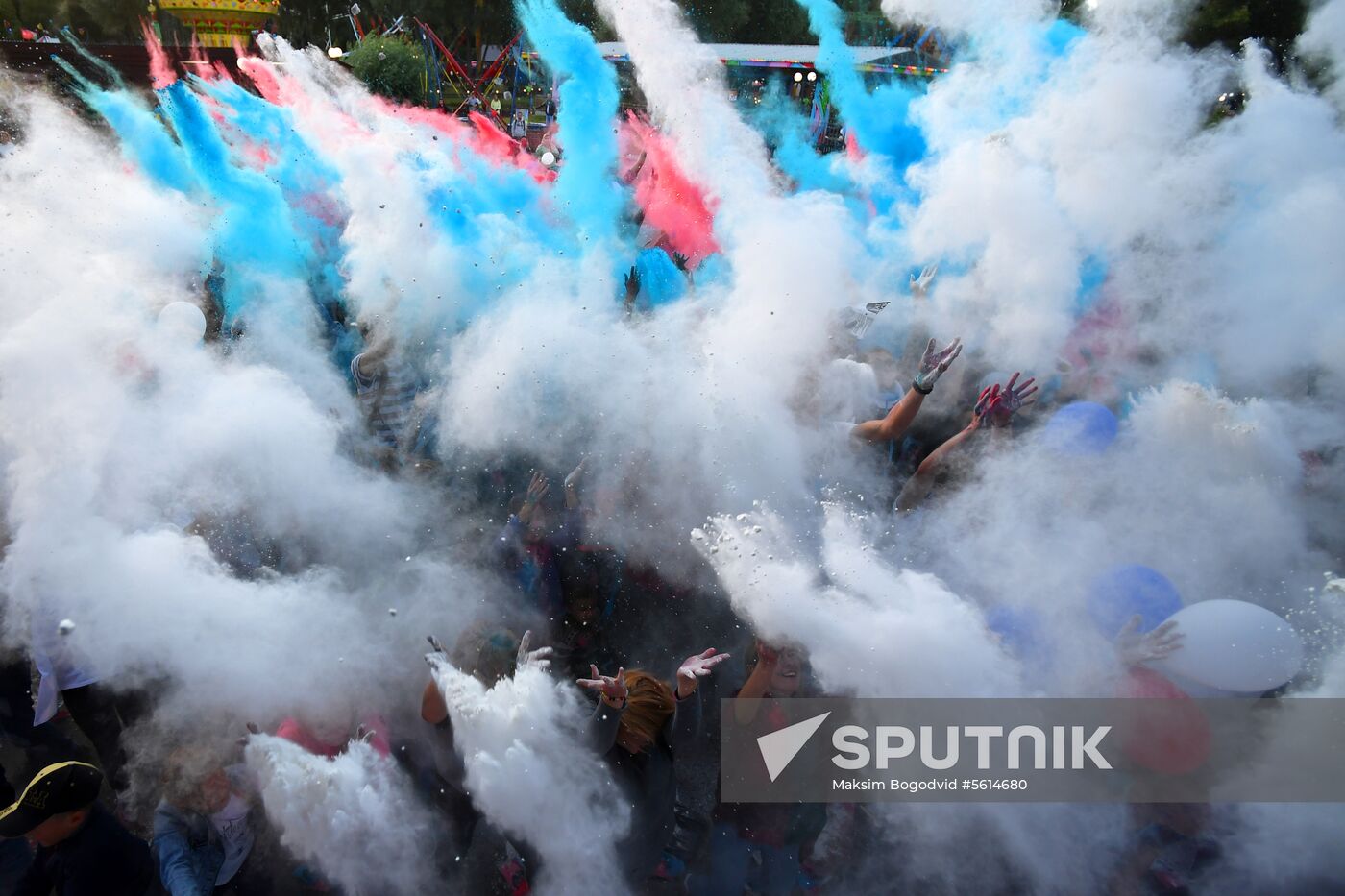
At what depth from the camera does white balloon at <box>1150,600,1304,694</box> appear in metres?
2.62

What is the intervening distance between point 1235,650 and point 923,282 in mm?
3233

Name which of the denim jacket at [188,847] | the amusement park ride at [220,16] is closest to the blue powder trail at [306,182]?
the denim jacket at [188,847]

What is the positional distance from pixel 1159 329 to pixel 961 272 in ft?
4.10

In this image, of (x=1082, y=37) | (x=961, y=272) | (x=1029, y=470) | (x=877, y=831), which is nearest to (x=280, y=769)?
(x=877, y=831)

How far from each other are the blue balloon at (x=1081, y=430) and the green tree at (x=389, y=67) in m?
16.0

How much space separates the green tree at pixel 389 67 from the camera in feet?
53.8

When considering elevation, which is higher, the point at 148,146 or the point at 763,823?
A: the point at 148,146

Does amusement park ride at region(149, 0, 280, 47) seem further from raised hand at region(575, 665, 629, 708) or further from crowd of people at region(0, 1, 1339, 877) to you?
raised hand at region(575, 665, 629, 708)

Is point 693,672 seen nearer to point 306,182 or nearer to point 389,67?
point 306,182

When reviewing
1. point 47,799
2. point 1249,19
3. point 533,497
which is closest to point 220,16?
point 533,497

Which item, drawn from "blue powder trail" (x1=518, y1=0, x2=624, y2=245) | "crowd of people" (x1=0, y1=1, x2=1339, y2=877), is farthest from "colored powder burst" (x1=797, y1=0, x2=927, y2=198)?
"crowd of people" (x1=0, y1=1, x2=1339, y2=877)

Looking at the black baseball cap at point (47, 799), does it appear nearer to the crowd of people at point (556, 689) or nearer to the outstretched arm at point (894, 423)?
the crowd of people at point (556, 689)

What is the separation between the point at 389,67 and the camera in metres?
16.6

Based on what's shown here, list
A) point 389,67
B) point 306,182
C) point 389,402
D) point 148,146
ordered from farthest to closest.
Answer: point 389,67
point 148,146
point 306,182
point 389,402
